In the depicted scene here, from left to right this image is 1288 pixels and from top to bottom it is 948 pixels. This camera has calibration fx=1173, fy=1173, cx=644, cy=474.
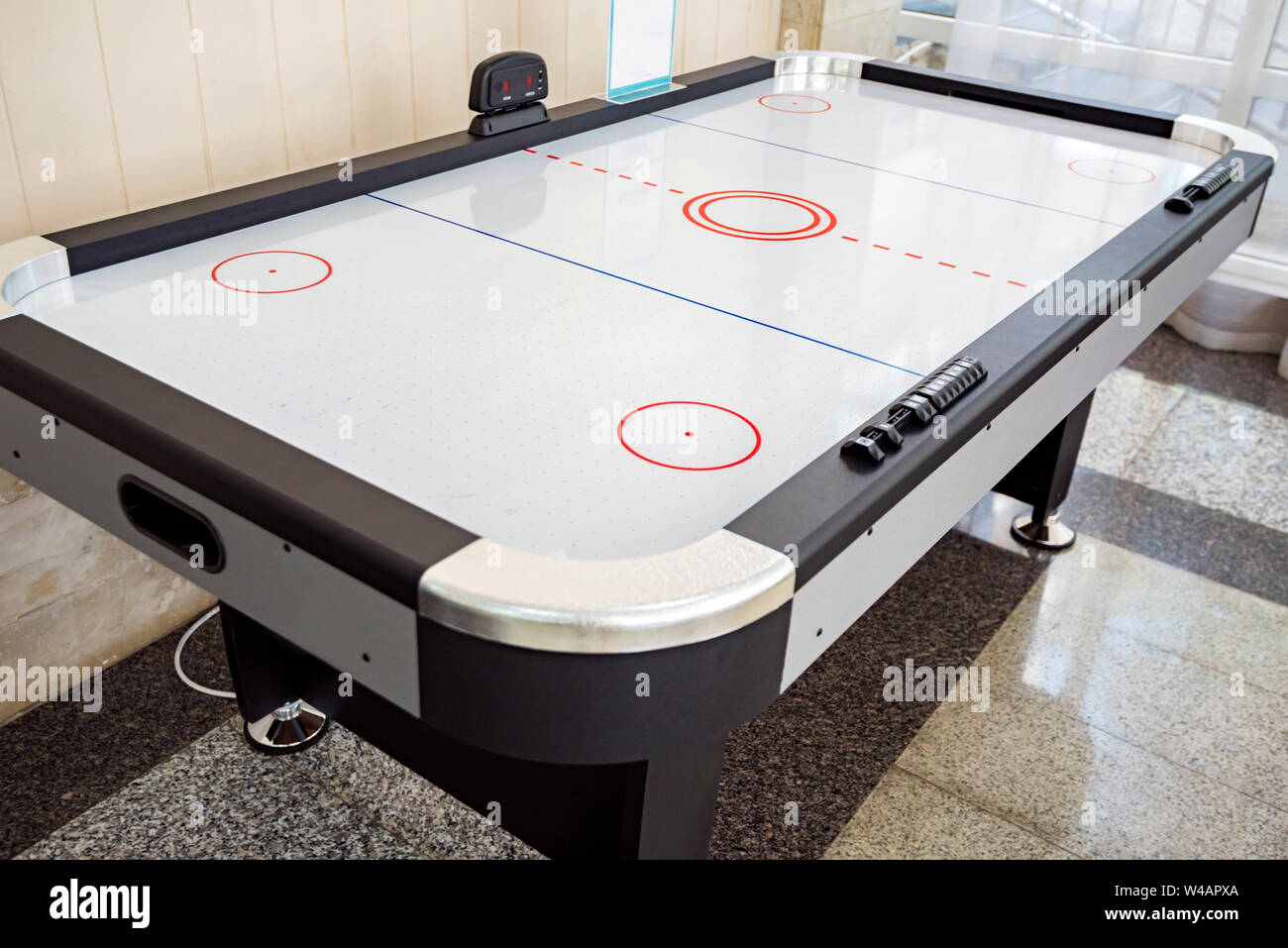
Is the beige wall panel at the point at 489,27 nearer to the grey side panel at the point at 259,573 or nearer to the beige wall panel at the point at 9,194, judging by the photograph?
the beige wall panel at the point at 9,194

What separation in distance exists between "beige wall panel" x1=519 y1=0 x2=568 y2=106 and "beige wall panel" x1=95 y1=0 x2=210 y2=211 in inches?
31.0

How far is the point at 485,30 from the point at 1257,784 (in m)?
1.95

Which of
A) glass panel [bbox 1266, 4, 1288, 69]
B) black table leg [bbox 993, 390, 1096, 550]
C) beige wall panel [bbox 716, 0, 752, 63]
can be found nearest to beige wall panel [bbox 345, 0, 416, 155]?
beige wall panel [bbox 716, 0, 752, 63]

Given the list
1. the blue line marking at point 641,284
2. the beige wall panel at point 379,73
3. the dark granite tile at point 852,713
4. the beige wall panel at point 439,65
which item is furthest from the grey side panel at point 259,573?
the beige wall panel at point 439,65

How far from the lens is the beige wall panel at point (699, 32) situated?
2885 mm

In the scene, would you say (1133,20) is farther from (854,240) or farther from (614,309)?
(614,309)

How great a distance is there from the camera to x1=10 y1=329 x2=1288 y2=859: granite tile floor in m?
1.74

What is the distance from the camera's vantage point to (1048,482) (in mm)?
2387

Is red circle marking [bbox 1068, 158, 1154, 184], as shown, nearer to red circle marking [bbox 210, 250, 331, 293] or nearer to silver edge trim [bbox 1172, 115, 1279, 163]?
silver edge trim [bbox 1172, 115, 1279, 163]

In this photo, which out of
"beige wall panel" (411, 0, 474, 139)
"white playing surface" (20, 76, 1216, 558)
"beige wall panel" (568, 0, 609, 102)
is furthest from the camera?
"beige wall panel" (568, 0, 609, 102)

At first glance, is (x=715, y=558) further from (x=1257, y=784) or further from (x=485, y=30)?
(x=485, y=30)

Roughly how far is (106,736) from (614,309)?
1.13 m

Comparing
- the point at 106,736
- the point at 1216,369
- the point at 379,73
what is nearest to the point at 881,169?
the point at 379,73
